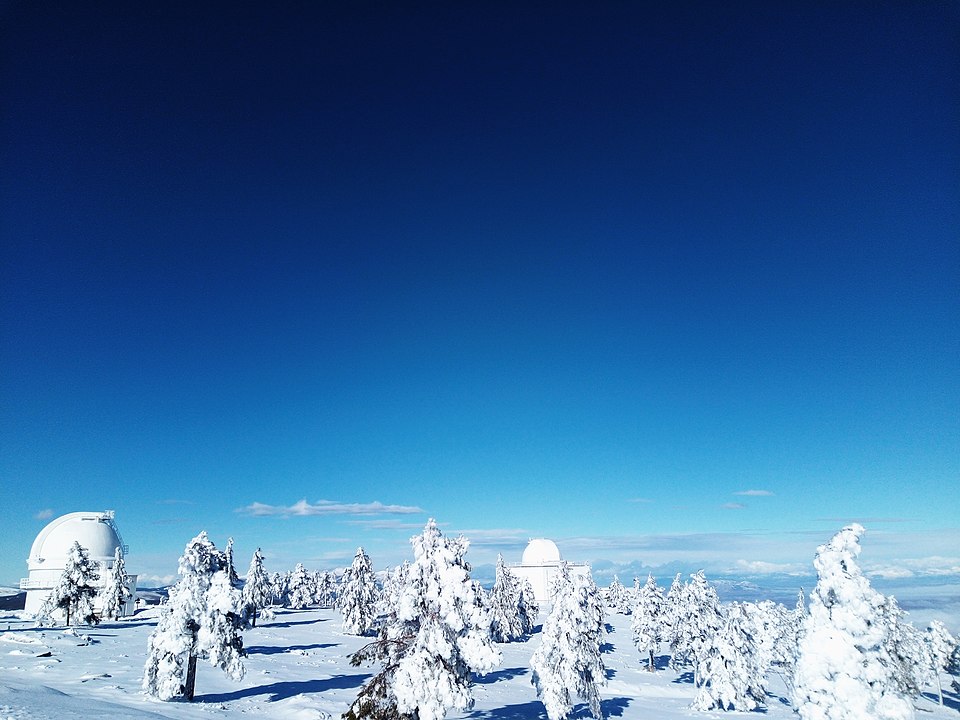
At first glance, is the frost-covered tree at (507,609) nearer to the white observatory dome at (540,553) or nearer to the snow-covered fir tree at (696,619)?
the snow-covered fir tree at (696,619)

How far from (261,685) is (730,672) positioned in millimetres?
39280

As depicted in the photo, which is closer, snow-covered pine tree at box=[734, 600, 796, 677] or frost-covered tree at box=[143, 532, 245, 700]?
frost-covered tree at box=[143, 532, 245, 700]

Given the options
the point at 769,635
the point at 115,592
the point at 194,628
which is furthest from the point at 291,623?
the point at 769,635

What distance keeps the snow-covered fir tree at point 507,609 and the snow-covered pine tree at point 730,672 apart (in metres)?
34.4

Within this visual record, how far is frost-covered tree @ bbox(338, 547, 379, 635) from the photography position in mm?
78625

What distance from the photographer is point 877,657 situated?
2192 centimetres

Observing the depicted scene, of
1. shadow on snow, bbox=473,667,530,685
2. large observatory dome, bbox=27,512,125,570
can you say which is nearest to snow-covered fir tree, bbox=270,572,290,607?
large observatory dome, bbox=27,512,125,570

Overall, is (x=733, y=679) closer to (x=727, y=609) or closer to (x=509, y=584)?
(x=727, y=609)

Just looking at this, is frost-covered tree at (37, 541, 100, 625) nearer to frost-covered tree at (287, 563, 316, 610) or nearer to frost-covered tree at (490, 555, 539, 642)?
frost-covered tree at (490, 555, 539, 642)

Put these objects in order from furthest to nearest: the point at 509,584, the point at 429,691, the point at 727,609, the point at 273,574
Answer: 1. the point at 273,574
2. the point at 509,584
3. the point at 727,609
4. the point at 429,691

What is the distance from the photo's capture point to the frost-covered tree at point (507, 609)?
8325 centimetres

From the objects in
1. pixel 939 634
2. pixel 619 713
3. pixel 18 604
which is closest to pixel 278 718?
pixel 619 713

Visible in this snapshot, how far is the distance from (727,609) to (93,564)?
75.5 meters

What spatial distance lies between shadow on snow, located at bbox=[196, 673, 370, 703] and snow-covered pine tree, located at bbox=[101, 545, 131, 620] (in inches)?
2154
